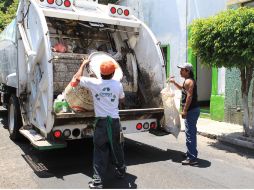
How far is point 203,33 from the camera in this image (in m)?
7.45

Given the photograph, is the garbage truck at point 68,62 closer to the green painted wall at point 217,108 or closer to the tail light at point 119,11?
the tail light at point 119,11

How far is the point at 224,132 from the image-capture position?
863 centimetres

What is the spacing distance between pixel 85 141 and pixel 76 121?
1996mm

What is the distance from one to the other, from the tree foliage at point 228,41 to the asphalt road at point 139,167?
1663 millimetres

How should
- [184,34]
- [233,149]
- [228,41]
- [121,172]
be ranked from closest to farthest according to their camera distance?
[121,172] < [228,41] < [233,149] < [184,34]

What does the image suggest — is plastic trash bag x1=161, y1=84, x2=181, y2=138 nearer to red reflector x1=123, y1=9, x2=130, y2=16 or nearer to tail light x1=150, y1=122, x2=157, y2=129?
tail light x1=150, y1=122, x2=157, y2=129

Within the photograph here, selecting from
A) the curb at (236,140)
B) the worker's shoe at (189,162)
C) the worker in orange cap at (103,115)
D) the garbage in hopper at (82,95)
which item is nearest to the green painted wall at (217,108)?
the curb at (236,140)

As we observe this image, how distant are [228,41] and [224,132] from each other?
7.97ft

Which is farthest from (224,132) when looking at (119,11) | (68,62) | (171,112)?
(68,62)

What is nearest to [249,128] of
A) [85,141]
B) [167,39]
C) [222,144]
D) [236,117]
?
[222,144]

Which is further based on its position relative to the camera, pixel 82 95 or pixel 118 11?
pixel 118 11

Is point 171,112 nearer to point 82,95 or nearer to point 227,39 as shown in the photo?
point 82,95

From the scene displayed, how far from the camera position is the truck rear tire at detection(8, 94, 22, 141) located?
23.9ft

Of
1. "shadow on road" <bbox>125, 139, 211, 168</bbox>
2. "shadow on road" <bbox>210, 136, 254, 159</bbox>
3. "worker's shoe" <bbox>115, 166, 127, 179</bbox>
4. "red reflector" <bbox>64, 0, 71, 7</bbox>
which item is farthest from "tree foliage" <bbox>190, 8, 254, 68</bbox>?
"worker's shoe" <bbox>115, 166, 127, 179</bbox>
